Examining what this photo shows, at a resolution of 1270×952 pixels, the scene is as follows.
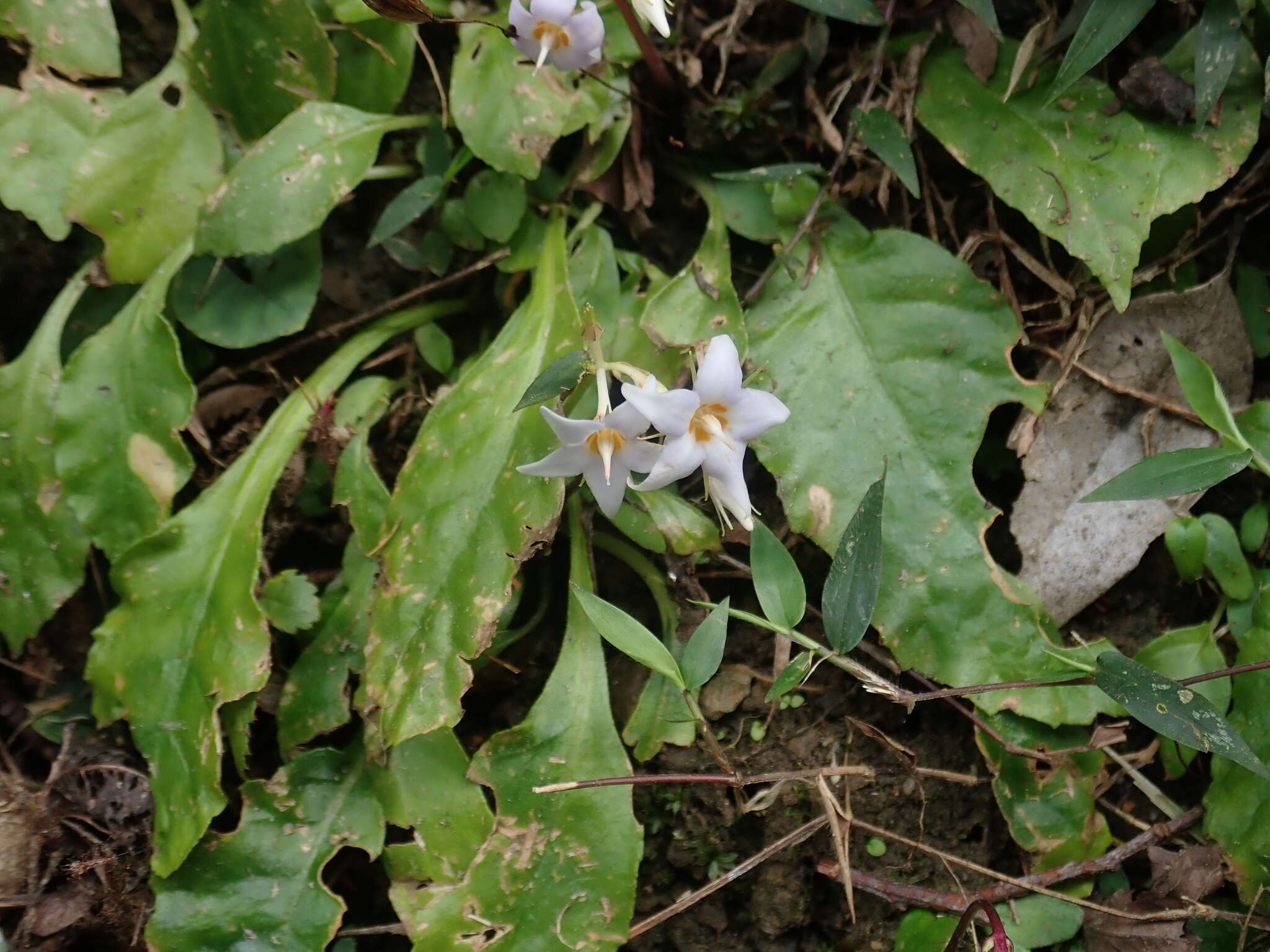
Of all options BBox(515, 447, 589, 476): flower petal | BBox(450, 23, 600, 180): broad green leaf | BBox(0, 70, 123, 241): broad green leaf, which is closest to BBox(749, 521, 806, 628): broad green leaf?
BBox(515, 447, 589, 476): flower petal

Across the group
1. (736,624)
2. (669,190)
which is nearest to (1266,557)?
(736,624)

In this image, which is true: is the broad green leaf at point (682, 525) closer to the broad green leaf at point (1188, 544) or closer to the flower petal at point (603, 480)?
the flower petal at point (603, 480)

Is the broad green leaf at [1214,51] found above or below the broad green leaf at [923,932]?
above

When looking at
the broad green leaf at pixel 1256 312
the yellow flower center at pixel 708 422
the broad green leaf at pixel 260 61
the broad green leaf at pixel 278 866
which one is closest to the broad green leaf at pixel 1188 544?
the broad green leaf at pixel 1256 312

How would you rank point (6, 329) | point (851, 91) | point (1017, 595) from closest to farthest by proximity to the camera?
point (1017, 595)
point (851, 91)
point (6, 329)

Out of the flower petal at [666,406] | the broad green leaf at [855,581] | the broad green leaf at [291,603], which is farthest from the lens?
the broad green leaf at [291,603]

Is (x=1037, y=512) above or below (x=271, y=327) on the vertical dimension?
below

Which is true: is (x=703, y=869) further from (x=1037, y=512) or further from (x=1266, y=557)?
(x=1266, y=557)
